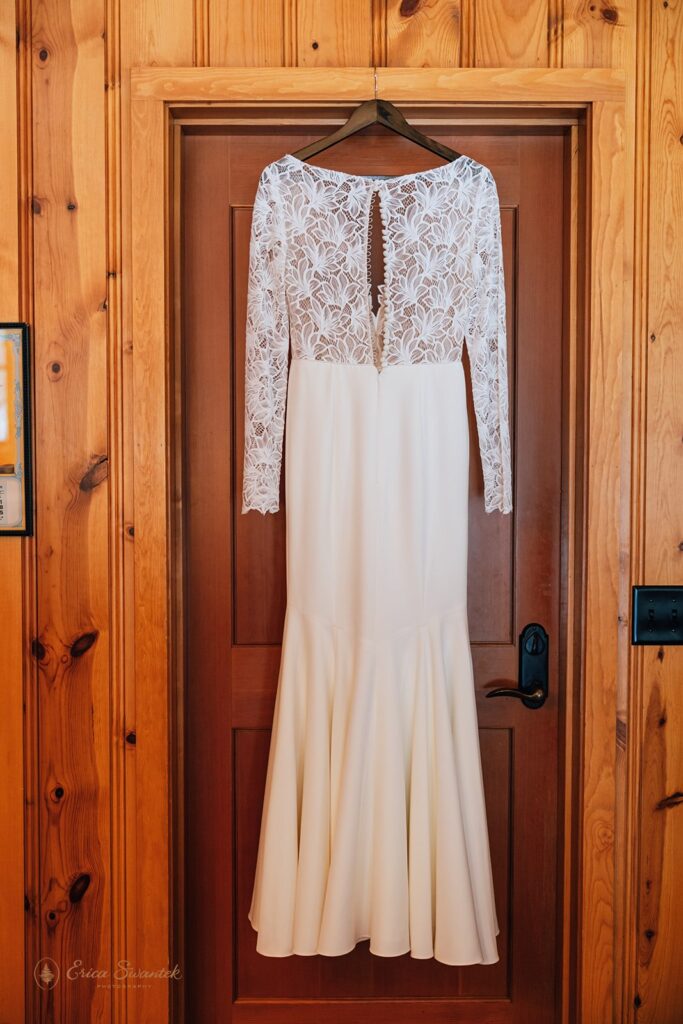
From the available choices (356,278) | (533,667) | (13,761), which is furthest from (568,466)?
(13,761)

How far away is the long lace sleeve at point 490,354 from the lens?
55.9 inches

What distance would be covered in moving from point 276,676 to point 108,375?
734 millimetres

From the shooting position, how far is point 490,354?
57.2 inches

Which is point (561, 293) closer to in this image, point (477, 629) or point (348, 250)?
point (348, 250)

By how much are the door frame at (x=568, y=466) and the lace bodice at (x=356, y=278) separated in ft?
0.68

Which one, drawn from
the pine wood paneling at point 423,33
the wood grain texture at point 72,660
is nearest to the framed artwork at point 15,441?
the wood grain texture at point 72,660

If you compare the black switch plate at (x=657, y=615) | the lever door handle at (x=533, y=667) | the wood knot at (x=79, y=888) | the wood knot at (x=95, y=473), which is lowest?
the wood knot at (x=79, y=888)

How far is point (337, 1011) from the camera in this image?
5.28ft

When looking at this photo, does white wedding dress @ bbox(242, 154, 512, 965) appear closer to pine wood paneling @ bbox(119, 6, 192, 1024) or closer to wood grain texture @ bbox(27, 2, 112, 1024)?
pine wood paneling @ bbox(119, 6, 192, 1024)

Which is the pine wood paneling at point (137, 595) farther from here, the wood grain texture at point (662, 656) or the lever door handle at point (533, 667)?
the wood grain texture at point (662, 656)

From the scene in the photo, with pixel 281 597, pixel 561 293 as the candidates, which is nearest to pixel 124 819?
pixel 281 597

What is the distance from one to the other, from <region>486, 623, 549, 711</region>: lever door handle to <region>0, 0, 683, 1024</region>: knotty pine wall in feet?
0.60

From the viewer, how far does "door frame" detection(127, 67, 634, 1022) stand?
1.47m

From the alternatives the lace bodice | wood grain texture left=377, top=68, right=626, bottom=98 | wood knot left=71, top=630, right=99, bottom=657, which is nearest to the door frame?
wood grain texture left=377, top=68, right=626, bottom=98
